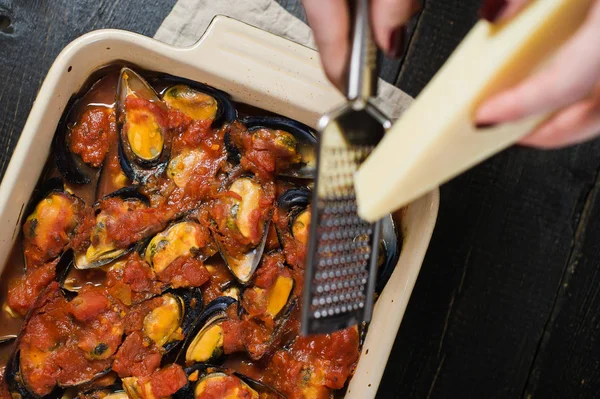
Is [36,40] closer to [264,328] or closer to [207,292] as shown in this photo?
[207,292]

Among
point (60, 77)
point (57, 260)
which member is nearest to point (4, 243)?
point (57, 260)

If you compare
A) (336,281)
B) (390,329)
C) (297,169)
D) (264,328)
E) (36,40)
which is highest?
(36,40)

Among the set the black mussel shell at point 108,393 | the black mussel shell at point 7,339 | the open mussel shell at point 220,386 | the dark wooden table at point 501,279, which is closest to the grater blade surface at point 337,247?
the open mussel shell at point 220,386

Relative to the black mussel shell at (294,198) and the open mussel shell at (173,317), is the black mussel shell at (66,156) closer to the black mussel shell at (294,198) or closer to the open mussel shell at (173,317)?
the open mussel shell at (173,317)

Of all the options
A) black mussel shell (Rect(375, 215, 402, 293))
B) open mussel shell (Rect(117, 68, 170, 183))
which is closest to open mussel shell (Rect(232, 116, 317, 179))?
open mussel shell (Rect(117, 68, 170, 183))

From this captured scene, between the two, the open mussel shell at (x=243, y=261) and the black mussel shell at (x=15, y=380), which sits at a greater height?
the open mussel shell at (x=243, y=261)

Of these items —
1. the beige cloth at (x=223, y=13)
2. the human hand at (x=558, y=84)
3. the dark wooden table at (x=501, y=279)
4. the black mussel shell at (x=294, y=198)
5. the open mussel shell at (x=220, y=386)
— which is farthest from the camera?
the dark wooden table at (x=501, y=279)

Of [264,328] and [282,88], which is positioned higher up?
[282,88]
